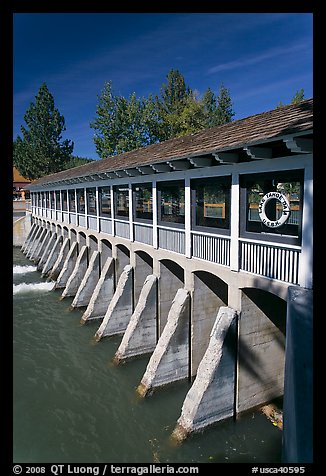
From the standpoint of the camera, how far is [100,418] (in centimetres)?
884

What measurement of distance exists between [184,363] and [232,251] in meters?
4.38

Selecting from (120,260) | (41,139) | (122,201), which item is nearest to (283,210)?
(120,260)

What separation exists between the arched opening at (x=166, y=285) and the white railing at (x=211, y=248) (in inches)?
87.9

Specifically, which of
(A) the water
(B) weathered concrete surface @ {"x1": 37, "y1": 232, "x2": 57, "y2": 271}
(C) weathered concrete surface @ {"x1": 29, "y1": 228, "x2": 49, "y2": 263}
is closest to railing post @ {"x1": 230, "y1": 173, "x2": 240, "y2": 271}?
(A) the water

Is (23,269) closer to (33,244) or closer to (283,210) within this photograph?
(33,244)

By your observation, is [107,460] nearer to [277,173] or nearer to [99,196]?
[277,173]

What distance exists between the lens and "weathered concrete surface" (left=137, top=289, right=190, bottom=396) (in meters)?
9.37

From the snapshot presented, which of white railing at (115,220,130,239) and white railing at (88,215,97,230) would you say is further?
white railing at (88,215,97,230)

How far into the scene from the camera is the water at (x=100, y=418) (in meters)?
7.45

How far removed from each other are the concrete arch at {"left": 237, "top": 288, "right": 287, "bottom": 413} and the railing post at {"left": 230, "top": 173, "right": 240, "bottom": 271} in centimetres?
83

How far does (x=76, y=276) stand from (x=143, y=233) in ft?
24.7

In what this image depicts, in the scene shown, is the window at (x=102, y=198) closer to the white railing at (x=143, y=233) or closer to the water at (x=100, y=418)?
the white railing at (x=143, y=233)

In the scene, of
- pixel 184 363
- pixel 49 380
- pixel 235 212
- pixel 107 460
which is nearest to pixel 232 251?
pixel 235 212

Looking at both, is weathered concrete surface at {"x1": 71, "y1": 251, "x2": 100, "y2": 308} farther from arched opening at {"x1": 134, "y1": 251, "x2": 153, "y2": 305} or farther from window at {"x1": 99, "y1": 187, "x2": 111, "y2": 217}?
arched opening at {"x1": 134, "y1": 251, "x2": 153, "y2": 305}
